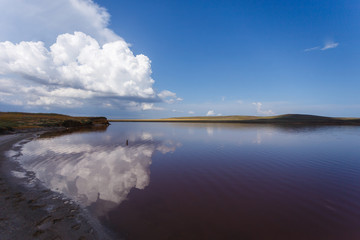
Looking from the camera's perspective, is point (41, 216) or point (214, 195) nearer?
point (41, 216)

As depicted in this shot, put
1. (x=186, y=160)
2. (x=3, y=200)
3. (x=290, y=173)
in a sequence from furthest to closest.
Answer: (x=186, y=160), (x=290, y=173), (x=3, y=200)

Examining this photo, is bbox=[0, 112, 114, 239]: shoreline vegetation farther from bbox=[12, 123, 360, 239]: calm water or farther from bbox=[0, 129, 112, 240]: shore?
bbox=[12, 123, 360, 239]: calm water

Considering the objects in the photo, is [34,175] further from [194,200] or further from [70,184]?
[194,200]

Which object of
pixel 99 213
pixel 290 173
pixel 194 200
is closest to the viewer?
pixel 99 213

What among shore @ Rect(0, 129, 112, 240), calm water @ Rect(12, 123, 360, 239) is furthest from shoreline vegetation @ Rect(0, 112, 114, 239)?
calm water @ Rect(12, 123, 360, 239)

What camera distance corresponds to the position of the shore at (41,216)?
5113 millimetres

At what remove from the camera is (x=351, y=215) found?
21.4 ft

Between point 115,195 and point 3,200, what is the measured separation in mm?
4879

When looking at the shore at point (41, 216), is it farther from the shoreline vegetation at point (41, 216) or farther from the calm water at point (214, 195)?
the calm water at point (214, 195)

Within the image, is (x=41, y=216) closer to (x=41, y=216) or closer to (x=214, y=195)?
(x=41, y=216)

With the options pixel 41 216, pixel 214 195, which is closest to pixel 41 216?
pixel 41 216

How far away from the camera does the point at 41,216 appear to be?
5996mm

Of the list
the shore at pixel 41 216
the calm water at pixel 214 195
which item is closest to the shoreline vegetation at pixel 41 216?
the shore at pixel 41 216

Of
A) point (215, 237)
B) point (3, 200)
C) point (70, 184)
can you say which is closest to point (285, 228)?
point (215, 237)
